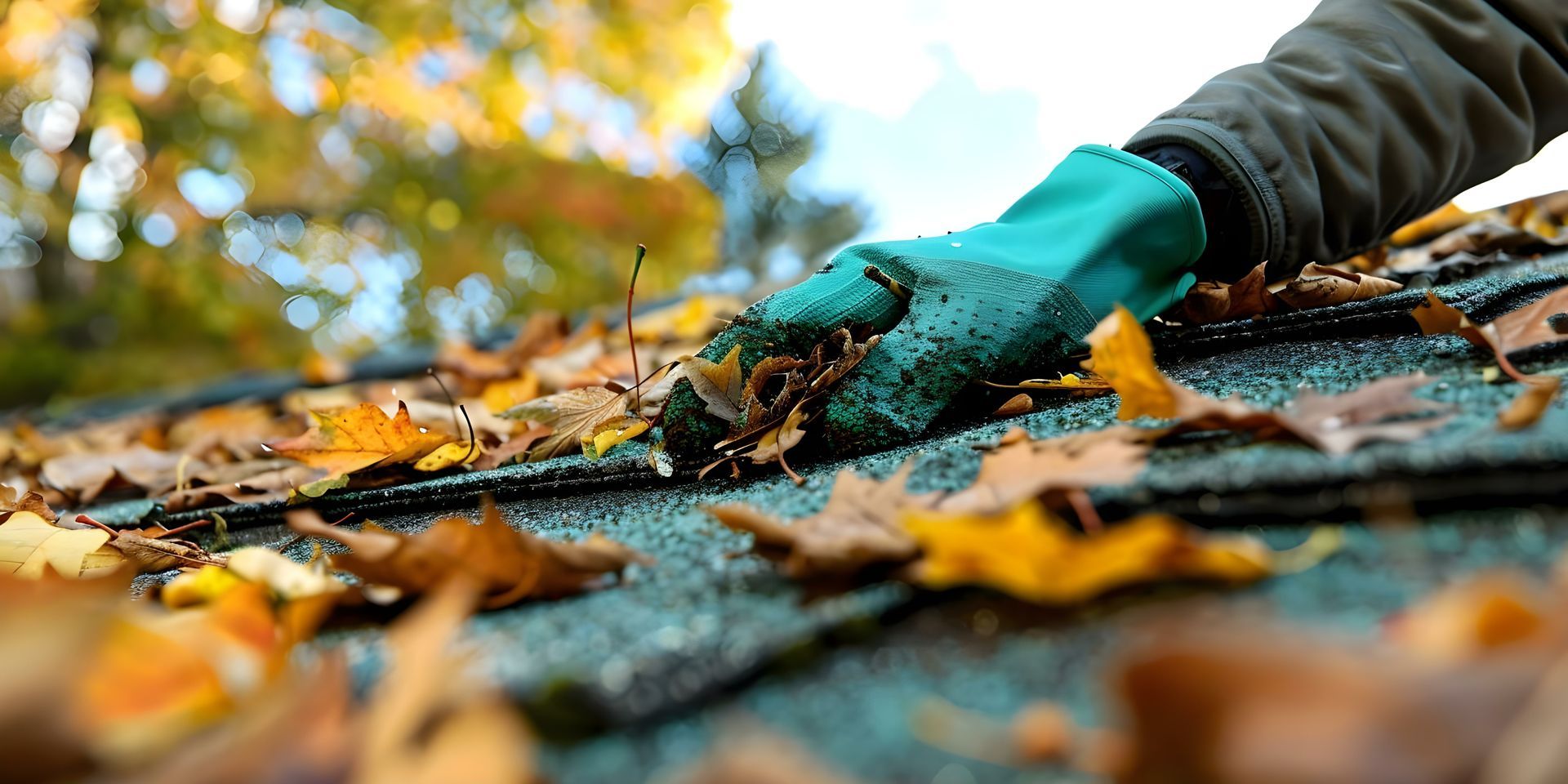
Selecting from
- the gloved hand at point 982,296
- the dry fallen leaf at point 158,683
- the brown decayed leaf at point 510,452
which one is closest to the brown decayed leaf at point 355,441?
the brown decayed leaf at point 510,452

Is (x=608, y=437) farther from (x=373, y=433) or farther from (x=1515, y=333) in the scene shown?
(x=1515, y=333)

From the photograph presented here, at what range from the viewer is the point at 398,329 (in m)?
7.64

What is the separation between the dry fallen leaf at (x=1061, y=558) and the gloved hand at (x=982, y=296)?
495 mm

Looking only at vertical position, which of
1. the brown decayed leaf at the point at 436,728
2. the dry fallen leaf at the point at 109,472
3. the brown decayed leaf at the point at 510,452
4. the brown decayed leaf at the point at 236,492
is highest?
the brown decayed leaf at the point at 436,728

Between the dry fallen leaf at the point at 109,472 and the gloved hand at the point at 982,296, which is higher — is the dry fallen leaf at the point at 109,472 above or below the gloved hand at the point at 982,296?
below

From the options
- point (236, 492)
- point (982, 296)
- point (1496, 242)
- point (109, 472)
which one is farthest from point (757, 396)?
point (1496, 242)

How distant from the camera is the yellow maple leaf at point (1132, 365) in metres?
0.67

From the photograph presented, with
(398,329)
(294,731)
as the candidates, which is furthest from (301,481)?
(398,329)

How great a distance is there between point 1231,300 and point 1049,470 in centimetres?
83

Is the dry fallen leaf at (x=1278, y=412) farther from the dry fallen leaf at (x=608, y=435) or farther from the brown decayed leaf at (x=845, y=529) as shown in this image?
the dry fallen leaf at (x=608, y=435)

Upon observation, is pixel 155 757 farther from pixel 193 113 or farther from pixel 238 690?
pixel 193 113

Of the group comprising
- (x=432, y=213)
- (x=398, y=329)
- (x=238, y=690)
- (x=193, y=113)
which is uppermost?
(x=238, y=690)

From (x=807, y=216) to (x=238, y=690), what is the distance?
1559cm

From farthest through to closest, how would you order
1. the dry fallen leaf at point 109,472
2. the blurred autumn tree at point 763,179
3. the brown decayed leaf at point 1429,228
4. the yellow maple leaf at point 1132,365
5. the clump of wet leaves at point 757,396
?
the blurred autumn tree at point 763,179
the brown decayed leaf at point 1429,228
the dry fallen leaf at point 109,472
the clump of wet leaves at point 757,396
the yellow maple leaf at point 1132,365
